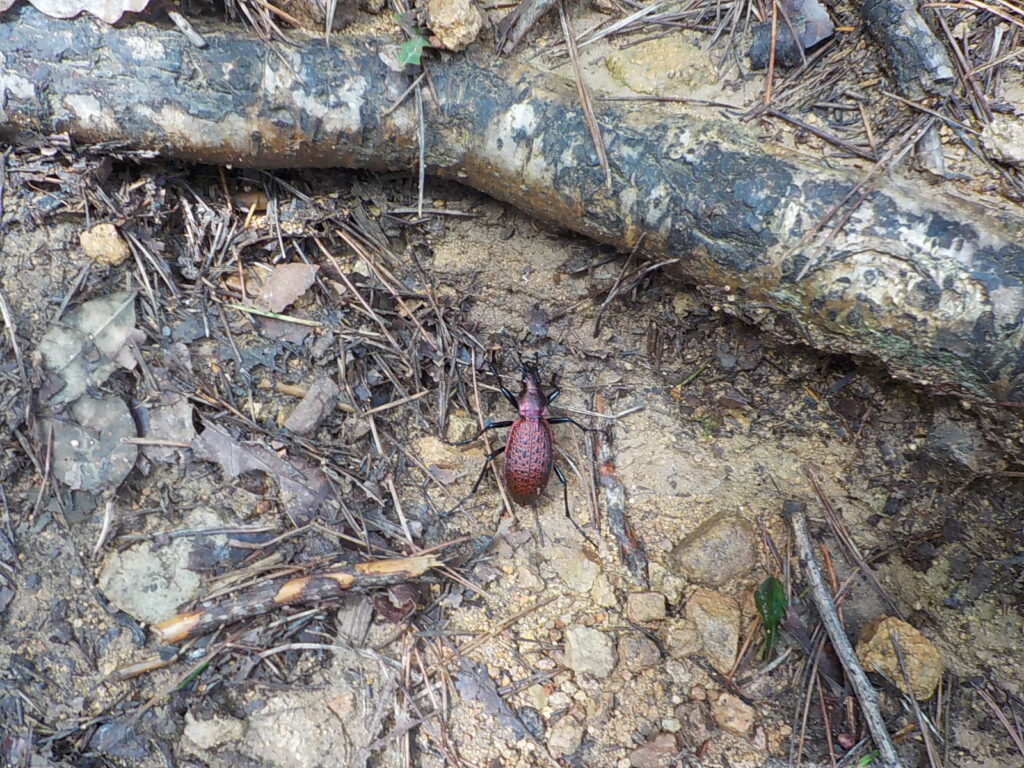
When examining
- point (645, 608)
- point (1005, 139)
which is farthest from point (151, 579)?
point (1005, 139)

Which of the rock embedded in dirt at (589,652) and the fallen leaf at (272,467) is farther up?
the fallen leaf at (272,467)

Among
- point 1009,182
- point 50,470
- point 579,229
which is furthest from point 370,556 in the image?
point 1009,182

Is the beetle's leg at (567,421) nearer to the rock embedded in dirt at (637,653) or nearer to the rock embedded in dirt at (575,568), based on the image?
the rock embedded in dirt at (575,568)

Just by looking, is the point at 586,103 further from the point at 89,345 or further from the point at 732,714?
the point at 732,714

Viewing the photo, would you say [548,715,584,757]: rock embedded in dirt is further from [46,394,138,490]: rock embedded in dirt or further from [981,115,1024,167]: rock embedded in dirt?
[981,115,1024,167]: rock embedded in dirt

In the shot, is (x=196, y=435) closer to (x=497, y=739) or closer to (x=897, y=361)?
(x=497, y=739)

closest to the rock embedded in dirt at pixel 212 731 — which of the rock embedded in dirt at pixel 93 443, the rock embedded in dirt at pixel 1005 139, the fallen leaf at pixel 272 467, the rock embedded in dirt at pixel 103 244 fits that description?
the fallen leaf at pixel 272 467
